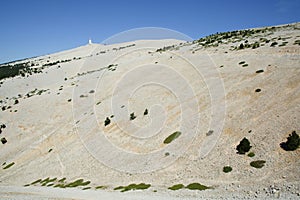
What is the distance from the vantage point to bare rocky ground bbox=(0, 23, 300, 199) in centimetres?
2639

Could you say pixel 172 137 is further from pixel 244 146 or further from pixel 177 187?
pixel 177 187

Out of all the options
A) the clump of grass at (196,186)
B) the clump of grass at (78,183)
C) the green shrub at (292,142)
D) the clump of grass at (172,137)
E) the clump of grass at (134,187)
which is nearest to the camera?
the clump of grass at (196,186)

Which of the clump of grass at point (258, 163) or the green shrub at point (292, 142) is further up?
the green shrub at point (292, 142)

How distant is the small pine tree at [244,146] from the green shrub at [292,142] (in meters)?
3.42

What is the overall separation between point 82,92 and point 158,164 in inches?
1887

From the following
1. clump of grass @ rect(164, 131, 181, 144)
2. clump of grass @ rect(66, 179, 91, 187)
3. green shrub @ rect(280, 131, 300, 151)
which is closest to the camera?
→ green shrub @ rect(280, 131, 300, 151)

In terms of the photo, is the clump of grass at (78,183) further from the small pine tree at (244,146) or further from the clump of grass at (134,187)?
the small pine tree at (244,146)

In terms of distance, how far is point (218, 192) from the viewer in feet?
77.4

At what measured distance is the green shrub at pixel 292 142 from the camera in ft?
84.9

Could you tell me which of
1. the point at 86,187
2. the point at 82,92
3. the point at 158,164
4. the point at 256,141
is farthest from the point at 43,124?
the point at 256,141

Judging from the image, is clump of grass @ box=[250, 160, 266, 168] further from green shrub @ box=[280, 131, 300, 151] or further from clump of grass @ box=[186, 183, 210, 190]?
clump of grass @ box=[186, 183, 210, 190]

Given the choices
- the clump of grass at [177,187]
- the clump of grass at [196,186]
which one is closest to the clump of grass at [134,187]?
the clump of grass at [177,187]

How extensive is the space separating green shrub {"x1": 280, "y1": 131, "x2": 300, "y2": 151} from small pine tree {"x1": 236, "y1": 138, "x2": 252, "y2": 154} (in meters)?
3.42

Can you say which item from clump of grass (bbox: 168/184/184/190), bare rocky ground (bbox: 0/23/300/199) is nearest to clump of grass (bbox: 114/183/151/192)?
bare rocky ground (bbox: 0/23/300/199)
